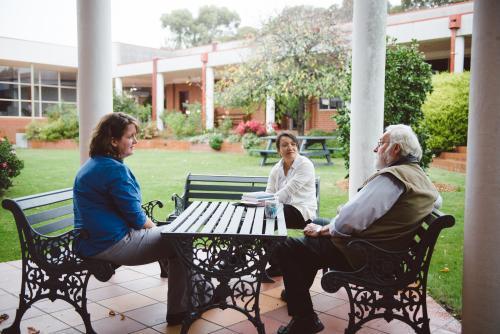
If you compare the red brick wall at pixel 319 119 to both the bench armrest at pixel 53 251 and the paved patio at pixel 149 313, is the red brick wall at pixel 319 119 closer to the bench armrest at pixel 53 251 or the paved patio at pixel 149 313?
the paved patio at pixel 149 313

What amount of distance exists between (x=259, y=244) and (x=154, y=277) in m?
1.95

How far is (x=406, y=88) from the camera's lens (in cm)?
845

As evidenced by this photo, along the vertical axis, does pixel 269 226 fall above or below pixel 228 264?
above

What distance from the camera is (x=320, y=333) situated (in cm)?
348

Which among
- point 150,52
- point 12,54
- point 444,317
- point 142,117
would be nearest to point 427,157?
point 444,317

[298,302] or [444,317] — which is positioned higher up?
[298,302]

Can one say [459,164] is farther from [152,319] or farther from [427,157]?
[152,319]

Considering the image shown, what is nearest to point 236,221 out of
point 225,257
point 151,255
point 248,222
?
point 248,222

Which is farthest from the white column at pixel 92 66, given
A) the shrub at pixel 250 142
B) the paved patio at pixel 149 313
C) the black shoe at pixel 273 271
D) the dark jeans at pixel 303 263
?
the shrub at pixel 250 142

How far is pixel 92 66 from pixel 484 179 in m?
3.99

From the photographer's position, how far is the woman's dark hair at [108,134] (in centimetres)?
343

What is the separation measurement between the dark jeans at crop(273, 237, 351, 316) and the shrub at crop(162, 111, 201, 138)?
19.2m

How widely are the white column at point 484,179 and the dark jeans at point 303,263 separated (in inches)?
33.4

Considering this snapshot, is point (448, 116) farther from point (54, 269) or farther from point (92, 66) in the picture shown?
point (54, 269)
